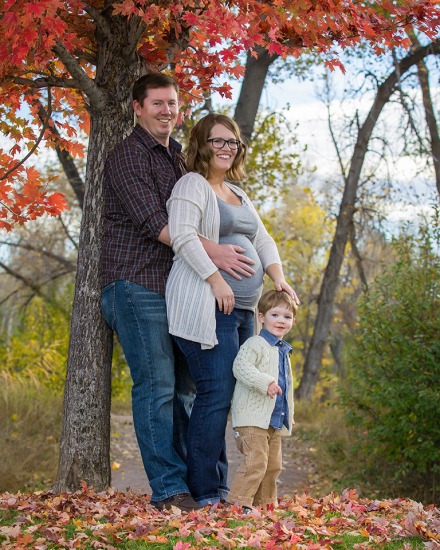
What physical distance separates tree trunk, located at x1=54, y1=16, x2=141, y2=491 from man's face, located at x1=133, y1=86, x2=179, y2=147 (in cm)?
47

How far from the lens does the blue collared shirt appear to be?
4.45m

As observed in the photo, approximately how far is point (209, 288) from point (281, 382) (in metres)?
0.75

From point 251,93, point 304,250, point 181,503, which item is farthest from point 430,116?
point 304,250

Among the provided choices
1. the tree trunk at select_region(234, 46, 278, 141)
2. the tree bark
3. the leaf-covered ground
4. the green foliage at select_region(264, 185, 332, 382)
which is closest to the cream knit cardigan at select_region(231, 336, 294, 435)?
the leaf-covered ground

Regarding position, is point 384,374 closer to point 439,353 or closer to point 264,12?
point 439,353

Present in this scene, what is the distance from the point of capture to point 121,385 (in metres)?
13.5

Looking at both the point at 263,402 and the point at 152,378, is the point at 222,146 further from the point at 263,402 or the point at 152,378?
the point at 263,402

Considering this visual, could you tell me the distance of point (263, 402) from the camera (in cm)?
435

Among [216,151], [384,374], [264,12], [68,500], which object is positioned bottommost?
[68,500]

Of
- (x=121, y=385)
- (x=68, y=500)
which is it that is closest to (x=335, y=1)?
(x=68, y=500)

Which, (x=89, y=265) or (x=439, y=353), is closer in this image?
(x=89, y=265)

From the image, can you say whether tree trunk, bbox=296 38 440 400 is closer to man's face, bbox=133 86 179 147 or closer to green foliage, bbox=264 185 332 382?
green foliage, bbox=264 185 332 382

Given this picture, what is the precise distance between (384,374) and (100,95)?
16.4ft

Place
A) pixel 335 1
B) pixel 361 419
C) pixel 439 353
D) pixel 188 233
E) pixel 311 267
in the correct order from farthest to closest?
1. pixel 311 267
2. pixel 361 419
3. pixel 439 353
4. pixel 335 1
5. pixel 188 233
